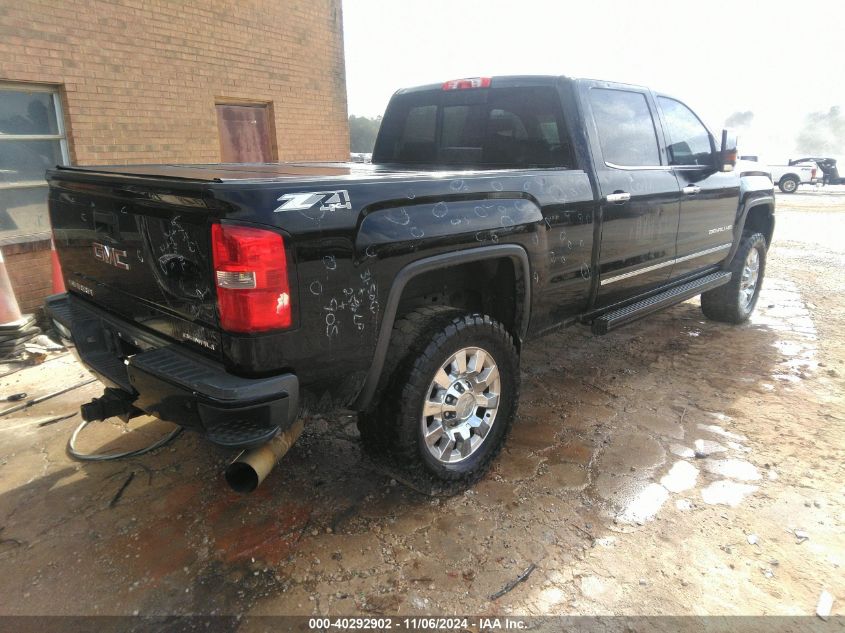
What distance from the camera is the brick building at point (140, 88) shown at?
215 inches

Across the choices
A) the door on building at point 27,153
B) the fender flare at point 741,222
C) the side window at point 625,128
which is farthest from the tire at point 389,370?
the door on building at point 27,153

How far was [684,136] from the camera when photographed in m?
4.54

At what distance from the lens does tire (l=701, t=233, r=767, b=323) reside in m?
5.45

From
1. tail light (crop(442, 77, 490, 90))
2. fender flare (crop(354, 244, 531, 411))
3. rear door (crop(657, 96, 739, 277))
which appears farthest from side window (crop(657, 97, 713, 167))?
fender flare (crop(354, 244, 531, 411))

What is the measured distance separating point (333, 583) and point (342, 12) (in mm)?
7837

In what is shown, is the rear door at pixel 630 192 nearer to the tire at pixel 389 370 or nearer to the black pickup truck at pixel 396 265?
the black pickup truck at pixel 396 265

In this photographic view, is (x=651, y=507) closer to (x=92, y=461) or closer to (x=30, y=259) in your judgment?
(x=92, y=461)

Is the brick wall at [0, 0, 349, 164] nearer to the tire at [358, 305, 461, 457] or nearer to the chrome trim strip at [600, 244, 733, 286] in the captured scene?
the tire at [358, 305, 461, 457]

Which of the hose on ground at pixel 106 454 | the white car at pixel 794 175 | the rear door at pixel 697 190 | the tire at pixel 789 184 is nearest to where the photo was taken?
the hose on ground at pixel 106 454

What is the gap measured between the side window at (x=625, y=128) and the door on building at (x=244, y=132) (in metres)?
4.99

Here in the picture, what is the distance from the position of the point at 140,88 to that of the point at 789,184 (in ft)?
85.5

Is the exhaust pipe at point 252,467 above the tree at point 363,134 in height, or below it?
below

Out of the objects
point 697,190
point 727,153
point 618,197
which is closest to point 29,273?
point 618,197

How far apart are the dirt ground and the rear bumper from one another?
2.21ft
